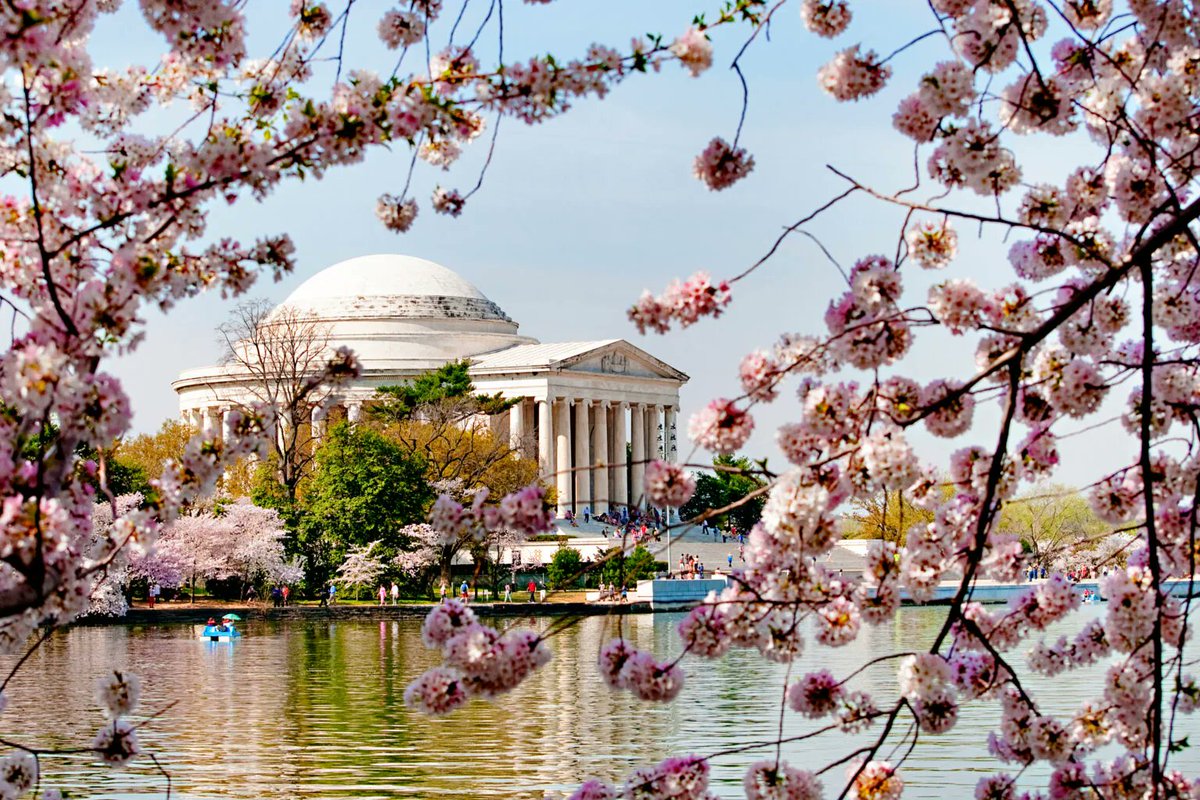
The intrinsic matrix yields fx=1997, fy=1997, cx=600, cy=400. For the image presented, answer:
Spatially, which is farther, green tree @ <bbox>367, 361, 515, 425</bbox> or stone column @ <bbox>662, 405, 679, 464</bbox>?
stone column @ <bbox>662, 405, 679, 464</bbox>

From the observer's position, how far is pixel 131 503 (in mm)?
59625

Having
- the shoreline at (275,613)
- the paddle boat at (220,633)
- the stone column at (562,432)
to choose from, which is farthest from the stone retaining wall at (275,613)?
the stone column at (562,432)

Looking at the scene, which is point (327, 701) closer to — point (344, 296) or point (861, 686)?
point (861, 686)

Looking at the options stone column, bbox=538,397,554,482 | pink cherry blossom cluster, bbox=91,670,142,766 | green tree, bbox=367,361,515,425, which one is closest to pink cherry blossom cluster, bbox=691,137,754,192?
pink cherry blossom cluster, bbox=91,670,142,766

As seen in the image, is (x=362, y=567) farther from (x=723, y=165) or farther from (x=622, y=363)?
(x=723, y=165)

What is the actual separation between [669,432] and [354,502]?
53.4m

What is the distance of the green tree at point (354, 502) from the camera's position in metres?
65.4

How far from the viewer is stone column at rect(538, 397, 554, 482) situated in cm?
10806

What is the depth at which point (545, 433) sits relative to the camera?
356 ft

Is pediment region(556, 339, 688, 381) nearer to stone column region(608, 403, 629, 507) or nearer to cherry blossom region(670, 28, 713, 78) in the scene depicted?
stone column region(608, 403, 629, 507)

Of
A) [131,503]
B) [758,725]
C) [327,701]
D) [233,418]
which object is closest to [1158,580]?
[233,418]

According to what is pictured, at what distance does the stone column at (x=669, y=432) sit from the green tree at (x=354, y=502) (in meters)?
50.1

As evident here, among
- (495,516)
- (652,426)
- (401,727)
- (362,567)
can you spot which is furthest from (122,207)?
(652,426)

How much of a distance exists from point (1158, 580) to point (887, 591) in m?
0.89
